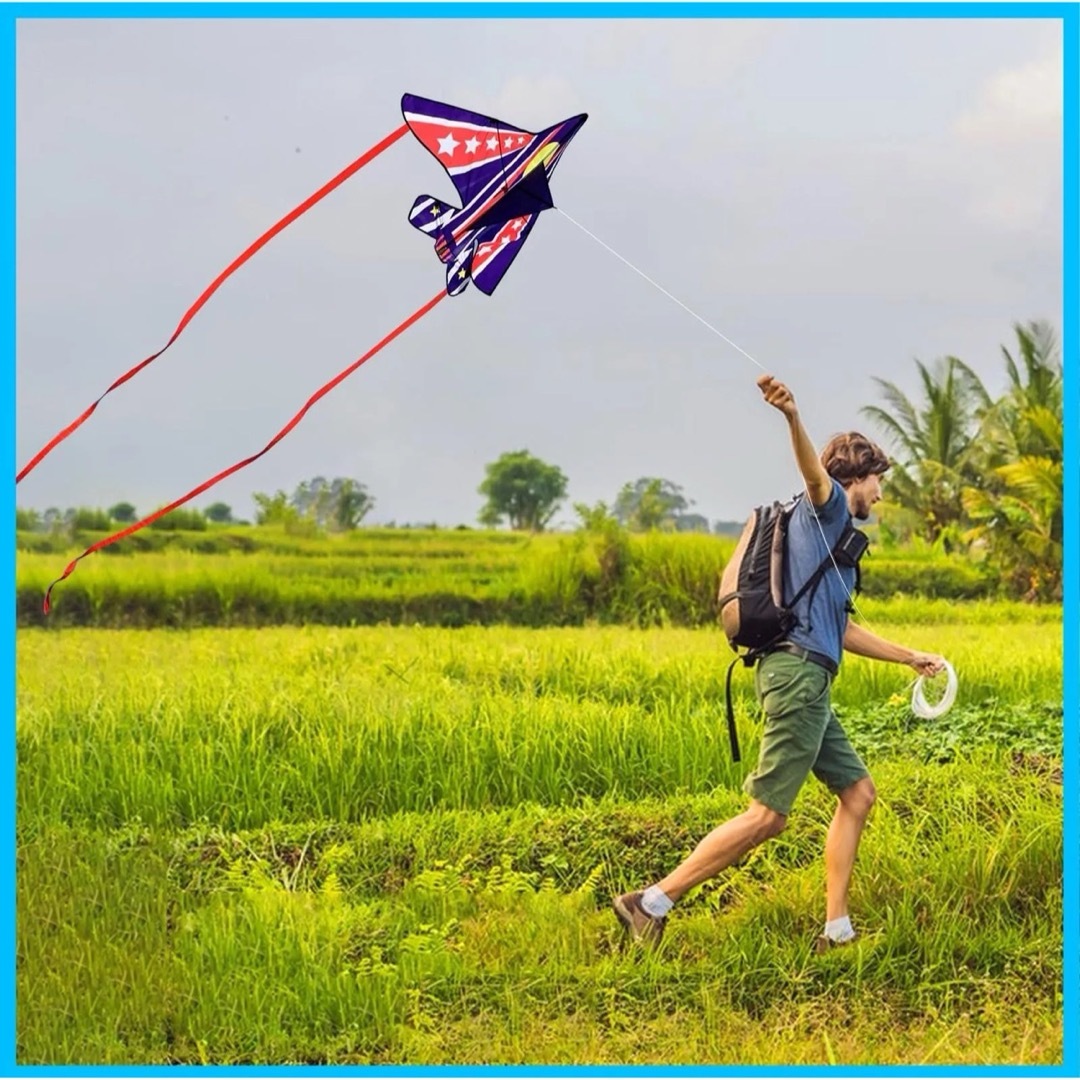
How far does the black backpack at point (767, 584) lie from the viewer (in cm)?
380

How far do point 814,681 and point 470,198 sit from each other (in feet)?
5.17

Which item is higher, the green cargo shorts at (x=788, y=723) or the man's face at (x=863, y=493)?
the man's face at (x=863, y=493)

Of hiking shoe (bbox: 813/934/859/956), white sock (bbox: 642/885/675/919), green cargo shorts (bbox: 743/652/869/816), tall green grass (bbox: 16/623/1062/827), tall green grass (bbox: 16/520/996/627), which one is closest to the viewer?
green cargo shorts (bbox: 743/652/869/816)

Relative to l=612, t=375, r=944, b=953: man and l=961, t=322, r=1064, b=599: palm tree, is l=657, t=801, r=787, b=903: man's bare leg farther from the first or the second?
l=961, t=322, r=1064, b=599: palm tree

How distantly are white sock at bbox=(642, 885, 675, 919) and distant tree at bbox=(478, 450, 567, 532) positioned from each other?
629cm

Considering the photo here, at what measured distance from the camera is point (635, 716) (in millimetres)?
5848

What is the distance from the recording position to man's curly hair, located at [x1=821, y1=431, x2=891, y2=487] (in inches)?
153

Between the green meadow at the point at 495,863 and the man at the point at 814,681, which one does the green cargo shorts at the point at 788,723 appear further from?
the green meadow at the point at 495,863

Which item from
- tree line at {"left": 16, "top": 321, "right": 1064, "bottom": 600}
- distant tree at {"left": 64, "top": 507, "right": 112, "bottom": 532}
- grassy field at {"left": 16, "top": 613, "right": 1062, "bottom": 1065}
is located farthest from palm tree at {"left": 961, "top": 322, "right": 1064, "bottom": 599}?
distant tree at {"left": 64, "top": 507, "right": 112, "bottom": 532}

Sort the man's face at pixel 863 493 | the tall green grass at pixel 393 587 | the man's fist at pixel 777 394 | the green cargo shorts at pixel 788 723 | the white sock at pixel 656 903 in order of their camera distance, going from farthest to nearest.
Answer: the tall green grass at pixel 393 587 < the white sock at pixel 656 903 < the man's face at pixel 863 493 < the green cargo shorts at pixel 788 723 < the man's fist at pixel 777 394

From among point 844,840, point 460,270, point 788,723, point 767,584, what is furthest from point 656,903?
point 460,270

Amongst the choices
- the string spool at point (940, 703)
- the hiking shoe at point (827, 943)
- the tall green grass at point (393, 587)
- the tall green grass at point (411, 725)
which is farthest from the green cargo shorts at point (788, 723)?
the tall green grass at point (393, 587)

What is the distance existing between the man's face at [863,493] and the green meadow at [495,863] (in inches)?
47.8

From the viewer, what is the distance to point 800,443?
3.50 m
